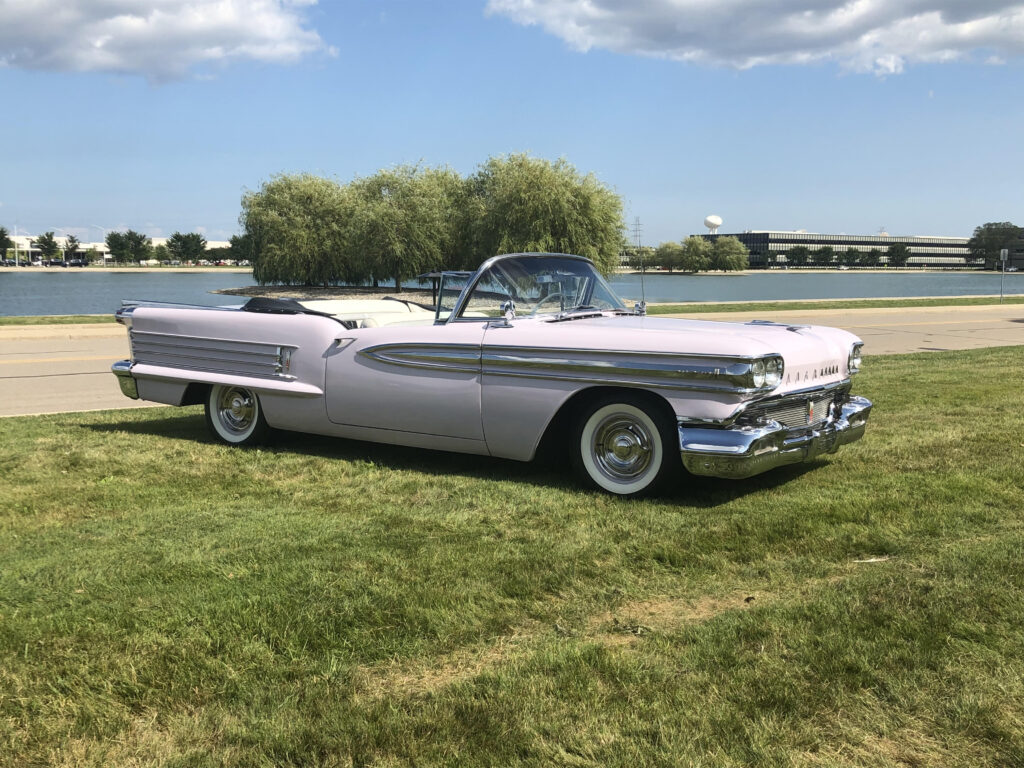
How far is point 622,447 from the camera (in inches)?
201

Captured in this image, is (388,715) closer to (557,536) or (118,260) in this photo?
(557,536)

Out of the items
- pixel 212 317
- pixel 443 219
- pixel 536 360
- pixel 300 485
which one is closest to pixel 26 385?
pixel 212 317

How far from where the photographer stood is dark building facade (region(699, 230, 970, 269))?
186875 mm

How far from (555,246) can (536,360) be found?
130ft

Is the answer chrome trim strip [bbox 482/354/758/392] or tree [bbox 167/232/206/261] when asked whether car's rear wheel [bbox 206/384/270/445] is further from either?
tree [bbox 167/232/206/261]

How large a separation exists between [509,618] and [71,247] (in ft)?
645

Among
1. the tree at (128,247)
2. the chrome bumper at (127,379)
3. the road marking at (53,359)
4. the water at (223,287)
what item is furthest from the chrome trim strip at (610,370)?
the tree at (128,247)

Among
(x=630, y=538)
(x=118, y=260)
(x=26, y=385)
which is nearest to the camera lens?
(x=630, y=538)

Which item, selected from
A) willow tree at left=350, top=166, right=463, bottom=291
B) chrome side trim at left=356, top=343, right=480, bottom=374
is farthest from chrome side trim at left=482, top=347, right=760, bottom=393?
willow tree at left=350, top=166, right=463, bottom=291

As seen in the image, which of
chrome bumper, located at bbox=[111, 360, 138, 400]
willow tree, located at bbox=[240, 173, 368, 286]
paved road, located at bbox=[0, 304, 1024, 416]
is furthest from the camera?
willow tree, located at bbox=[240, 173, 368, 286]

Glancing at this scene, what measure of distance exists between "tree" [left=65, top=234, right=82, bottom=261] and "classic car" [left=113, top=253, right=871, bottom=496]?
192 metres

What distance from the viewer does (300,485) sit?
5465 millimetres

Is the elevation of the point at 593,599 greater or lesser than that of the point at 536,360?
lesser

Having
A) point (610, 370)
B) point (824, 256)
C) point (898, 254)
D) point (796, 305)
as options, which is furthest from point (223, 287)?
point (898, 254)
